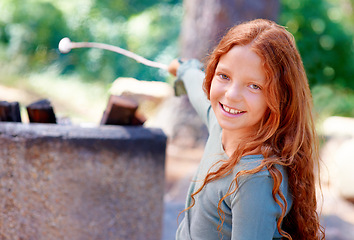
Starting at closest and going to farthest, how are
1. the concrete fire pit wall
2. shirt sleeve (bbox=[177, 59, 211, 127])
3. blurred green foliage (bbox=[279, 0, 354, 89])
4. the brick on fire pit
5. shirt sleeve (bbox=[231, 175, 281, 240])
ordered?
shirt sleeve (bbox=[231, 175, 281, 240]) < shirt sleeve (bbox=[177, 59, 211, 127]) < the concrete fire pit wall < the brick on fire pit < blurred green foliage (bbox=[279, 0, 354, 89])

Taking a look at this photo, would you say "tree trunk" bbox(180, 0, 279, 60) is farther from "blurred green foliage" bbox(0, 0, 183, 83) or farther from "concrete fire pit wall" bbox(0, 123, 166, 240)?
"blurred green foliage" bbox(0, 0, 183, 83)

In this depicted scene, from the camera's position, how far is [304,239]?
1250mm

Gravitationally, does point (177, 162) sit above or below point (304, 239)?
below

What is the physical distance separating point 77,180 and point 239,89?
3.72ft

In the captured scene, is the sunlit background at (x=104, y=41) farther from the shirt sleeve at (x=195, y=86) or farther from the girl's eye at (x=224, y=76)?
the girl's eye at (x=224, y=76)

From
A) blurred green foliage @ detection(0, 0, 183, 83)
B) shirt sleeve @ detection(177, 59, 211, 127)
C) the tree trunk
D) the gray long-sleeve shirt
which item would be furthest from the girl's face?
blurred green foliage @ detection(0, 0, 183, 83)

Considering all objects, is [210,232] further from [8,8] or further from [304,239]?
[8,8]

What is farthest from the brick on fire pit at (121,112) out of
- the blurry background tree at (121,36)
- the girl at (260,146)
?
the blurry background tree at (121,36)

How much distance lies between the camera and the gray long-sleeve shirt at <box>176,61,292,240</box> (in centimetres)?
107

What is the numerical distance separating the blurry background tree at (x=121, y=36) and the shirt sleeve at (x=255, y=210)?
6.78 m

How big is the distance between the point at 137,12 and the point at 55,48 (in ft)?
6.87

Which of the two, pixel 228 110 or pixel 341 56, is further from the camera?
pixel 341 56

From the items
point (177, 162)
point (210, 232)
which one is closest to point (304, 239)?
point (210, 232)

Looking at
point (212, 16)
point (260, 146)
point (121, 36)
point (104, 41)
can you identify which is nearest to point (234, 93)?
point (260, 146)
